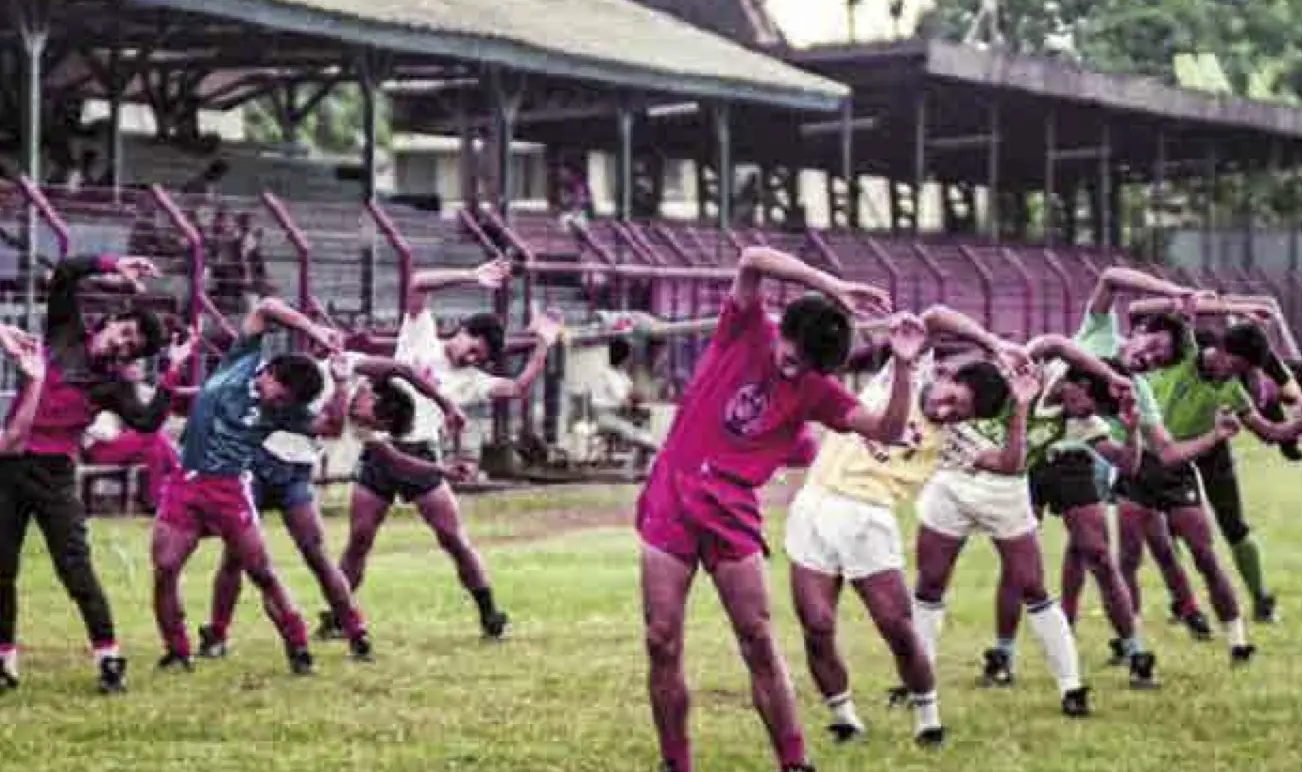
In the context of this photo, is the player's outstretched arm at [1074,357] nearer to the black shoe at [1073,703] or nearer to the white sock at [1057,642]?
the white sock at [1057,642]

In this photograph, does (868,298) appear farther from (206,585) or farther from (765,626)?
(206,585)

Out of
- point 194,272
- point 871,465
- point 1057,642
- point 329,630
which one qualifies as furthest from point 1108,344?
point 194,272

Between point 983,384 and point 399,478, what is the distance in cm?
437

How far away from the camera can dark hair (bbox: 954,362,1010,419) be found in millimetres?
11688

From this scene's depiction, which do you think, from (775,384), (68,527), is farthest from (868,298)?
(68,527)

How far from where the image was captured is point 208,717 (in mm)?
12016

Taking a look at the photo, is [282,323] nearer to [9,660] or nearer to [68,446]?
[68,446]

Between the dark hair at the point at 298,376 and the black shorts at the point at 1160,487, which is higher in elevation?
the dark hair at the point at 298,376

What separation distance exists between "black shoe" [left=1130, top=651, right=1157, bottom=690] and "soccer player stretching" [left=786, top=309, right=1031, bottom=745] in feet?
6.57

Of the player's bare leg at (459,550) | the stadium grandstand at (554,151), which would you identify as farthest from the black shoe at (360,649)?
the stadium grandstand at (554,151)

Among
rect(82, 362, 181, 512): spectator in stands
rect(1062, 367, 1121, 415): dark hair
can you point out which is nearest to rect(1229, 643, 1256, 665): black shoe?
rect(1062, 367, 1121, 415): dark hair

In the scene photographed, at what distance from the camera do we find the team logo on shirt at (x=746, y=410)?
9.80 meters

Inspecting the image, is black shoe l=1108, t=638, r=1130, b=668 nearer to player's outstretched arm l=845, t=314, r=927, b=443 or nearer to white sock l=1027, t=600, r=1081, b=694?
white sock l=1027, t=600, r=1081, b=694

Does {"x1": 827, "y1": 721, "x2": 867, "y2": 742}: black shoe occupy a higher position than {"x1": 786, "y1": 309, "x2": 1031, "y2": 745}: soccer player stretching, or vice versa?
{"x1": 786, "y1": 309, "x2": 1031, "y2": 745}: soccer player stretching
